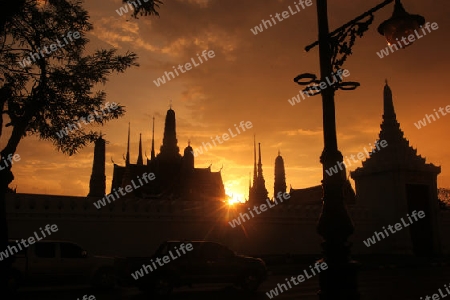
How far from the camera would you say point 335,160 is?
6.90m

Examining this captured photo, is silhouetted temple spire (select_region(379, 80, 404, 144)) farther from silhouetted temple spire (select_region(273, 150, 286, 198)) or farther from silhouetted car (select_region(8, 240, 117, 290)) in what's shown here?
silhouetted temple spire (select_region(273, 150, 286, 198))

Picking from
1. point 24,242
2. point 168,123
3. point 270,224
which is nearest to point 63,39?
point 24,242

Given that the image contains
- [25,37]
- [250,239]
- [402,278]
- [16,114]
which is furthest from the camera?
[250,239]

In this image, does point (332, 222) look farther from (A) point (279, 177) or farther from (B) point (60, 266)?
(A) point (279, 177)

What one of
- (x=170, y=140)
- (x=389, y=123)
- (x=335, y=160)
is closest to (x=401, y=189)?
(x=389, y=123)

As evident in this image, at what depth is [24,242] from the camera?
43.6 ft

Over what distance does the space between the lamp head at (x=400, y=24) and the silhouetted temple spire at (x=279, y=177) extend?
6841cm

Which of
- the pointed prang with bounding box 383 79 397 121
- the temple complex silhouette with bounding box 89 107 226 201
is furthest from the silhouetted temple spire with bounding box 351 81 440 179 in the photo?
the temple complex silhouette with bounding box 89 107 226 201

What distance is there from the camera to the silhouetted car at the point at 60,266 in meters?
13.2

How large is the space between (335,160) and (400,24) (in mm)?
2291

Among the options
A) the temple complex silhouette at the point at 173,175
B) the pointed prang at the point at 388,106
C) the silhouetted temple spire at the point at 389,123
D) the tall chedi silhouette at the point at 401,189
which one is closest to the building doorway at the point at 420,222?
the tall chedi silhouette at the point at 401,189

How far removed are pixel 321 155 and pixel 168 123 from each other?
6331 centimetres

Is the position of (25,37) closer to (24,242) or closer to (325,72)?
(24,242)

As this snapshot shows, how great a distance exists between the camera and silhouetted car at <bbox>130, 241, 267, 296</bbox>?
12523 millimetres
